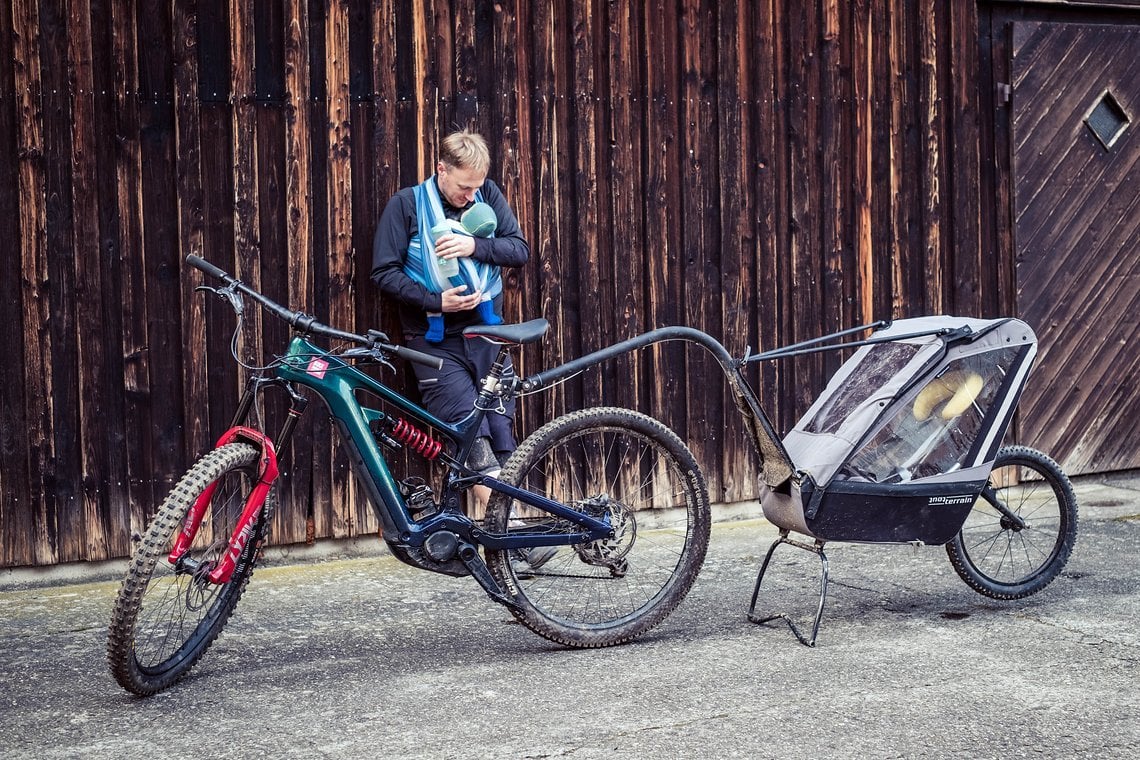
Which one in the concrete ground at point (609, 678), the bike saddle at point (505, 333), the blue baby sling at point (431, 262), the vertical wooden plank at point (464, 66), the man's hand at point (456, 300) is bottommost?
the concrete ground at point (609, 678)

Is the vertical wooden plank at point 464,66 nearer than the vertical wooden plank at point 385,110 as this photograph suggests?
No

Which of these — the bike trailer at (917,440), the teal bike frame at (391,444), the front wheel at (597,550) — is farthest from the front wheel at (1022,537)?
the teal bike frame at (391,444)

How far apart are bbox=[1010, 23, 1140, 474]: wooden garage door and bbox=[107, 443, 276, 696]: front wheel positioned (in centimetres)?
499

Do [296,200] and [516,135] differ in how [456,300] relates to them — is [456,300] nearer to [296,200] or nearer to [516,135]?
[296,200]

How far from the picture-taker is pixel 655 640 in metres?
4.86

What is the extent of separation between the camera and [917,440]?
4.91 metres

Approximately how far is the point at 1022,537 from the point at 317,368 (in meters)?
2.95

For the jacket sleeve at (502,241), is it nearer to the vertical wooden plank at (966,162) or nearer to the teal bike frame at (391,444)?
the teal bike frame at (391,444)

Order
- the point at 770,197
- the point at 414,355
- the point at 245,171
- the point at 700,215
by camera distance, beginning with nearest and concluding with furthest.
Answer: the point at 414,355, the point at 245,171, the point at 700,215, the point at 770,197

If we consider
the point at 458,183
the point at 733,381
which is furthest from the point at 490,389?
the point at 458,183

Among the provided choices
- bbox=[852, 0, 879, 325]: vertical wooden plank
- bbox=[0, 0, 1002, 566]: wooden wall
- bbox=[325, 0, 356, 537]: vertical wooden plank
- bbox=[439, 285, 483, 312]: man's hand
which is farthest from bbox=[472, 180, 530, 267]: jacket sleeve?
bbox=[852, 0, 879, 325]: vertical wooden plank

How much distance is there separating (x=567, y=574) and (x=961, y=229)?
3711 millimetres

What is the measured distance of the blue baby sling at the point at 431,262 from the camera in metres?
5.70

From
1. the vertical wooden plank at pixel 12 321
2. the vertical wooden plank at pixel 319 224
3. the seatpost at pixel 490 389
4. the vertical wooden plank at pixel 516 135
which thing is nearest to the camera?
the seatpost at pixel 490 389
